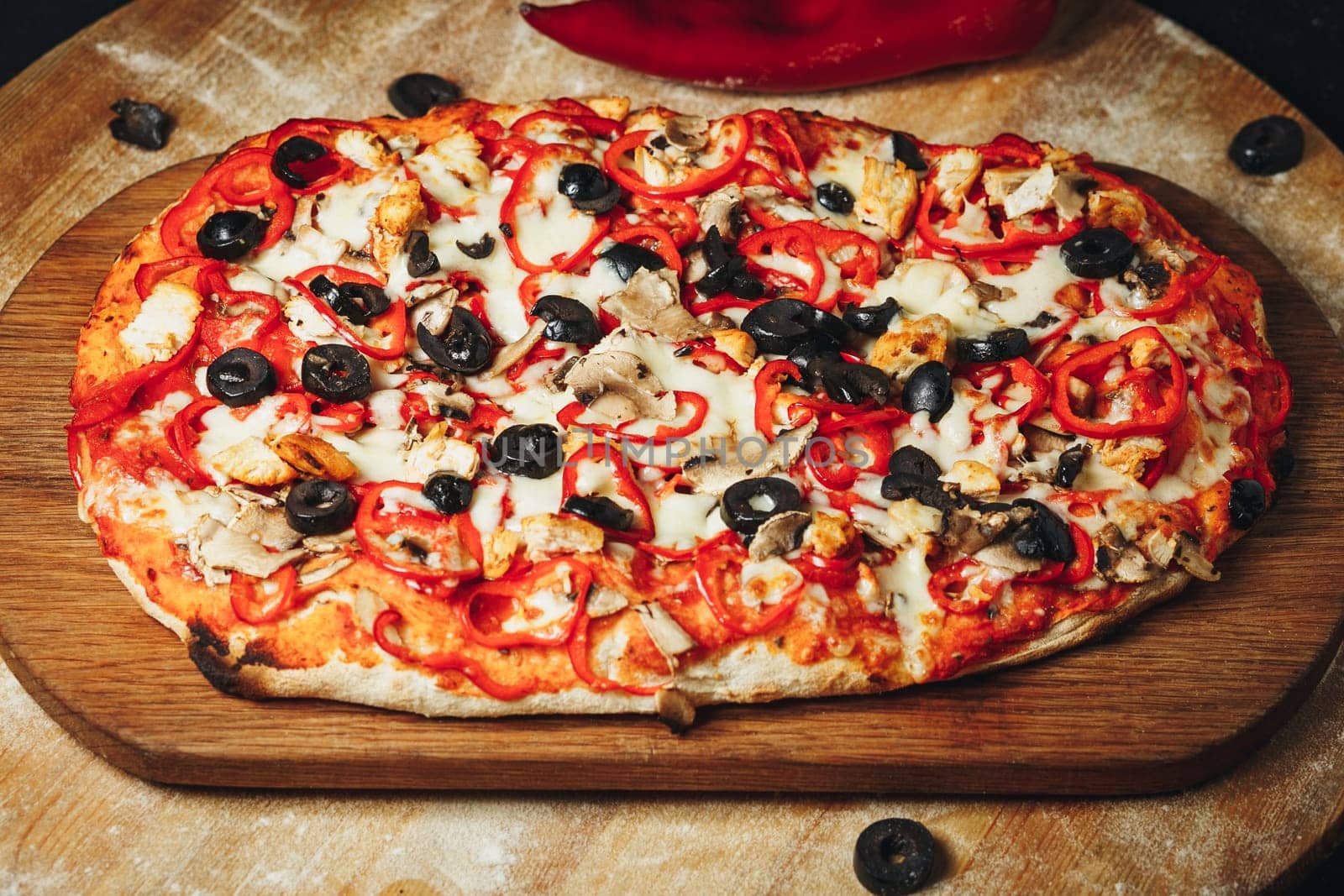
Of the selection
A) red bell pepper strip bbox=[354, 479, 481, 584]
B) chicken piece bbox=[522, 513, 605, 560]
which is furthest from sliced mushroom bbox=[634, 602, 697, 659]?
red bell pepper strip bbox=[354, 479, 481, 584]

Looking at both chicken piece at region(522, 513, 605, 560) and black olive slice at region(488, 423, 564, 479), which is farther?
black olive slice at region(488, 423, 564, 479)

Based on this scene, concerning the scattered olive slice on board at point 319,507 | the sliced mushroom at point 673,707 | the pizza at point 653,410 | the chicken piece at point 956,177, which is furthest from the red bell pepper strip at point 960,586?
→ the scattered olive slice on board at point 319,507

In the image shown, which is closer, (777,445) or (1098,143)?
(777,445)

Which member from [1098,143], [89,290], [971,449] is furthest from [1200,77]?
[89,290]

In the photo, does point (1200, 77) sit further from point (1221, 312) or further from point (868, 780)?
point (868, 780)

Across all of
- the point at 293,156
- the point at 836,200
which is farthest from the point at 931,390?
the point at 293,156

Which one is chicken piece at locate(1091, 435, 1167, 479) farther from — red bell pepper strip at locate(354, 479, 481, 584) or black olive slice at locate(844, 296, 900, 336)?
red bell pepper strip at locate(354, 479, 481, 584)
